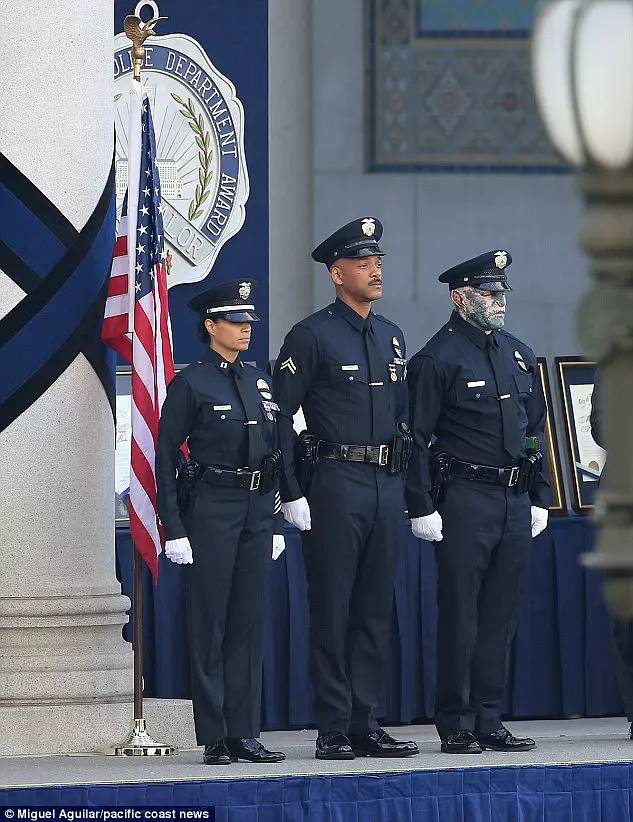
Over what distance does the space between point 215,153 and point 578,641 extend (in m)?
3.20

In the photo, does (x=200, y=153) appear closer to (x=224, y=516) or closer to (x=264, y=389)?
(x=264, y=389)

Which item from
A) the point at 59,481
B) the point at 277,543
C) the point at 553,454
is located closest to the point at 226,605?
the point at 277,543

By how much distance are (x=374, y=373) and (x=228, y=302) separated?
514 mm

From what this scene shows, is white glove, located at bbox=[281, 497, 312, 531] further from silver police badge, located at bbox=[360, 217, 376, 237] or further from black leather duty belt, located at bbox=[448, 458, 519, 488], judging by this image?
silver police badge, located at bbox=[360, 217, 376, 237]

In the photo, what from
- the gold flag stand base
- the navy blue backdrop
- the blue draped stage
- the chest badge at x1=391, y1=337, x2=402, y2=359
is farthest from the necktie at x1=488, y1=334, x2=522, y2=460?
the navy blue backdrop

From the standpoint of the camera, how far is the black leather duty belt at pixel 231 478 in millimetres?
6246

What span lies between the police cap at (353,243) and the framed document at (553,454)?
194 centimetres

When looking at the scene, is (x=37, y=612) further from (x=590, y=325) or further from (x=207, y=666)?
(x=590, y=325)

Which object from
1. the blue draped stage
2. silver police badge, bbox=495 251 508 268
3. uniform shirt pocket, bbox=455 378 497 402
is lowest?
the blue draped stage

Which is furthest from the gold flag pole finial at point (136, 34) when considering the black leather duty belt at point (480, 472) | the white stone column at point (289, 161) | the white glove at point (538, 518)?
the white stone column at point (289, 161)

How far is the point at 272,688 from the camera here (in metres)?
7.45

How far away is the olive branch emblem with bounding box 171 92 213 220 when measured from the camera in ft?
31.4

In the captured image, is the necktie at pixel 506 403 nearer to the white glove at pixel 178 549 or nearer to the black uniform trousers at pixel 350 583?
the black uniform trousers at pixel 350 583

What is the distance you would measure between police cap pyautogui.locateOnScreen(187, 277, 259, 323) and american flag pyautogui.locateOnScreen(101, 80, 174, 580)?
1.12ft
